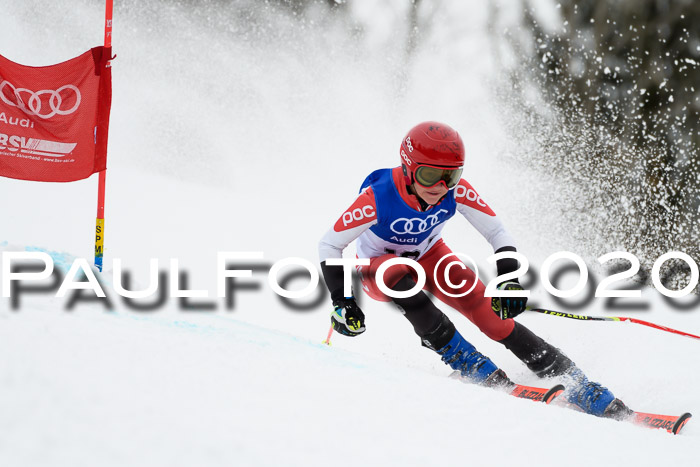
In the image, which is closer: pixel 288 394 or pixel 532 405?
pixel 288 394

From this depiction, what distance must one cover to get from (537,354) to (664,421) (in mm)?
630

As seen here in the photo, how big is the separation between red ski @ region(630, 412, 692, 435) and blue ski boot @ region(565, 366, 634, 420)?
0.16ft

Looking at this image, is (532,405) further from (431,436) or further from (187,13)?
(187,13)

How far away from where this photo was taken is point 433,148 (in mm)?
2697

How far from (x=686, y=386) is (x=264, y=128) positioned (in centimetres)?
856

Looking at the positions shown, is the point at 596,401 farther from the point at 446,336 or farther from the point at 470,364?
the point at 446,336

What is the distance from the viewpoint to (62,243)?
18.9 feet

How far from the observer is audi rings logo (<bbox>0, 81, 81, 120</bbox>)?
157 inches

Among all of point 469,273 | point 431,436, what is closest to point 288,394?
point 431,436

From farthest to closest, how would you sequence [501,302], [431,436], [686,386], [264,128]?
[264,128], [686,386], [501,302], [431,436]

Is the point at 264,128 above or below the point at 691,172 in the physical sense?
above

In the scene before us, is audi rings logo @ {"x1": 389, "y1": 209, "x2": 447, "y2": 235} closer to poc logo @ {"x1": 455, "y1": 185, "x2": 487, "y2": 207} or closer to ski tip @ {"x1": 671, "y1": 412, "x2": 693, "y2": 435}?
poc logo @ {"x1": 455, "y1": 185, "x2": 487, "y2": 207}

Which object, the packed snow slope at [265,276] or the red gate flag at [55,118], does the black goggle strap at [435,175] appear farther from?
the red gate flag at [55,118]

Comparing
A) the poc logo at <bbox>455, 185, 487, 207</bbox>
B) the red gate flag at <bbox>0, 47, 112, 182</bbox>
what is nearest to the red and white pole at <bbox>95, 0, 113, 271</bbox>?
the red gate flag at <bbox>0, 47, 112, 182</bbox>
